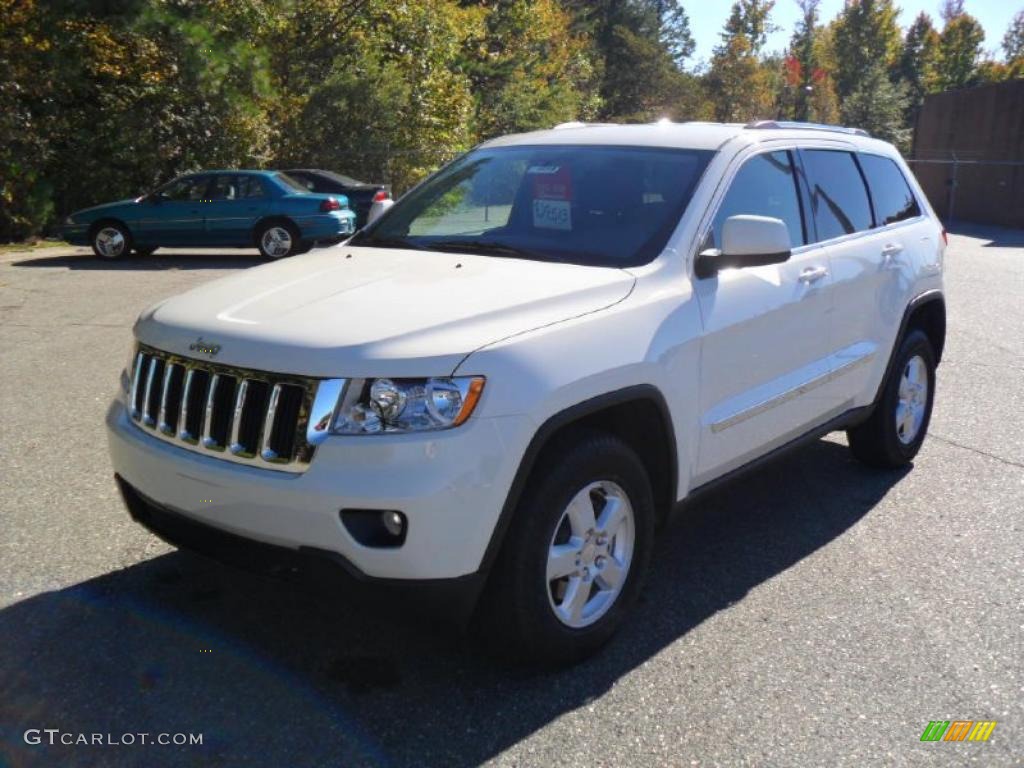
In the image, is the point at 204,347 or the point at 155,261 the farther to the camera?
the point at 155,261

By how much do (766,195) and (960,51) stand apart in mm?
86622

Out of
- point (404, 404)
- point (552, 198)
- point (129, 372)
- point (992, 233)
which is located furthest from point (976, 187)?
point (404, 404)

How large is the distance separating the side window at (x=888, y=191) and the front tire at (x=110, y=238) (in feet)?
45.7

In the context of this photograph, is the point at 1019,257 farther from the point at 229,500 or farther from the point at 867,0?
the point at 867,0

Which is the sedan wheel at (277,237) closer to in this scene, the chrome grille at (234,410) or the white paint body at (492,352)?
the white paint body at (492,352)

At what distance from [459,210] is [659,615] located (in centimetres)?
201

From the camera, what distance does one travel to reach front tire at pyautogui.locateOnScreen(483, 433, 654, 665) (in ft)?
10.5

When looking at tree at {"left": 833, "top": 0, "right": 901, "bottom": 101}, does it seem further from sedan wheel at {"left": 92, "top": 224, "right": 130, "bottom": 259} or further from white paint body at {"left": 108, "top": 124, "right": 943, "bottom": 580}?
white paint body at {"left": 108, "top": 124, "right": 943, "bottom": 580}

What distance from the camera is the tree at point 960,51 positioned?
79562 mm

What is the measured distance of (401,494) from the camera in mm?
2938

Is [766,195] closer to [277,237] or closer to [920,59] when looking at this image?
[277,237]

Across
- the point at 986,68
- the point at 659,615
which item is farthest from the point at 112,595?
the point at 986,68

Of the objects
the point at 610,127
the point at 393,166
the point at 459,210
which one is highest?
Result: the point at 393,166

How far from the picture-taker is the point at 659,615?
3969 mm
